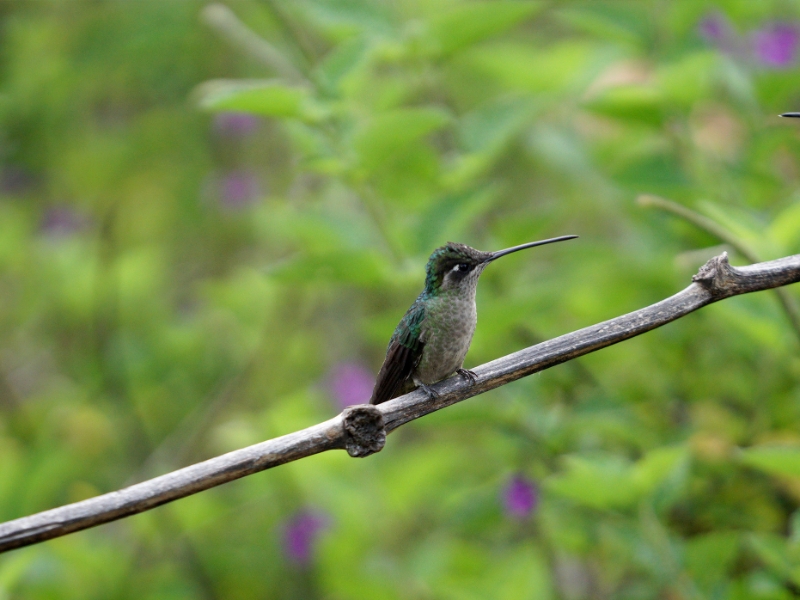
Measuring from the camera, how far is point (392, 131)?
184 centimetres

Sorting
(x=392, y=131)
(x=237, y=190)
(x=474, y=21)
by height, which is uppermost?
(x=237, y=190)

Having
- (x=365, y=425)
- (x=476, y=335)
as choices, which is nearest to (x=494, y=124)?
(x=476, y=335)

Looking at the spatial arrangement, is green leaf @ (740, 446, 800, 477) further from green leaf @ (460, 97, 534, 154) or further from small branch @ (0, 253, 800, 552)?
green leaf @ (460, 97, 534, 154)

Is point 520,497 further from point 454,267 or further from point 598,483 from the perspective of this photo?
point 454,267

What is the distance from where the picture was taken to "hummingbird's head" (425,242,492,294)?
1617mm

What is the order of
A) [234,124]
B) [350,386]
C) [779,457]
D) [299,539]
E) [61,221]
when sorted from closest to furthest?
[779,457], [299,539], [350,386], [61,221], [234,124]

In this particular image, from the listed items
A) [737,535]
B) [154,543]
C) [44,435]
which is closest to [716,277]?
[737,535]

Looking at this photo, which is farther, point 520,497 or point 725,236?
point 520,497

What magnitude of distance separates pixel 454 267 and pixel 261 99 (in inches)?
22.3

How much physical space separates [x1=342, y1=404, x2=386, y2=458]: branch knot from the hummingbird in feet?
1.49

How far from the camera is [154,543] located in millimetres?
2990

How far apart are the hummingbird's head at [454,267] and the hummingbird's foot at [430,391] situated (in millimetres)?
209

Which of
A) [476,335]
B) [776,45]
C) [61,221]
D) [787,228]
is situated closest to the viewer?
[787,228]

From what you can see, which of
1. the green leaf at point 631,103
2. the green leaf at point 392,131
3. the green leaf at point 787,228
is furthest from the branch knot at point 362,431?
the green leaf at point 631,103
